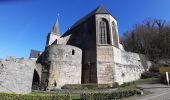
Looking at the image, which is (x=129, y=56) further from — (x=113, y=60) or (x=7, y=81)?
(x=7, y=81)

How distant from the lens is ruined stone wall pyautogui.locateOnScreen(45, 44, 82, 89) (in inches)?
960

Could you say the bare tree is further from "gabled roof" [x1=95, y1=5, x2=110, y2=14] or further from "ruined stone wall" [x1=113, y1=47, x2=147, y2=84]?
"gabled roof" [x1=95, y1=5, x2=110, y2=14]

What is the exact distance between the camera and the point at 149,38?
42094mm

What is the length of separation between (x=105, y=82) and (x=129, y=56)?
7939 mm

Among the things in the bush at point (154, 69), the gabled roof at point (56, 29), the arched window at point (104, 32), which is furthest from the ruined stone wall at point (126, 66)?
the gabled roof at point (56, 29)

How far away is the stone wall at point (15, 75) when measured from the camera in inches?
504

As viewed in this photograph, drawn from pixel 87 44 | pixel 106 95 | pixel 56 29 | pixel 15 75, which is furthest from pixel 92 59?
pixel 56 29

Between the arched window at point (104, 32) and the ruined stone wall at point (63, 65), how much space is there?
388 cm

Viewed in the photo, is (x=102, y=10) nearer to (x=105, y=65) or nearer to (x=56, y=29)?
→ (x=105, y=65)

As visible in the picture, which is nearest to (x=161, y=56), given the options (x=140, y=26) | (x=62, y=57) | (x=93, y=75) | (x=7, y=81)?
(x=140, y=26)

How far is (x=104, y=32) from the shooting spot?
26.9 metres

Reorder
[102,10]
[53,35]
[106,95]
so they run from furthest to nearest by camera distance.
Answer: [53,35] < [102,10] < [106,95]

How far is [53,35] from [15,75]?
3733 centimetres

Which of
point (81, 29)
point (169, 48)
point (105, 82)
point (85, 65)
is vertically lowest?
point (105, 82)
